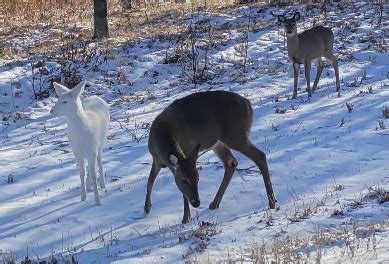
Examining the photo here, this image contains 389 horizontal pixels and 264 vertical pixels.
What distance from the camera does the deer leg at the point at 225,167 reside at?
741 centimetres

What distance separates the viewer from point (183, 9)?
2073 centimetres

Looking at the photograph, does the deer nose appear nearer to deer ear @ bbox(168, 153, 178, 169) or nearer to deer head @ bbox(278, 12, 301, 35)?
deer ear @ bbox(168, 153, 178, 169)

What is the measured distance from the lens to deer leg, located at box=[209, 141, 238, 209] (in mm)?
7414

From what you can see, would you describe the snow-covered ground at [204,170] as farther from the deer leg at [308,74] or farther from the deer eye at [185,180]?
the deer eye at [185,180]

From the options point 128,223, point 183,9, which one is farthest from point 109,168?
point 183,9

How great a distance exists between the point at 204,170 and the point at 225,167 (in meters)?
1.00

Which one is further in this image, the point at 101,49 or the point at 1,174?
the point at 101,49

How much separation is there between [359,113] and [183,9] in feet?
35.7

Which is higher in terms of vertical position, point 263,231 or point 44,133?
point 263,231

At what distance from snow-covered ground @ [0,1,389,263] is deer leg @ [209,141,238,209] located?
10cm

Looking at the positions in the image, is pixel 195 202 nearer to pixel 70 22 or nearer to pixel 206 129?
pixel 206 129

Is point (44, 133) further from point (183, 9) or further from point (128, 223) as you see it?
point (183, 9)

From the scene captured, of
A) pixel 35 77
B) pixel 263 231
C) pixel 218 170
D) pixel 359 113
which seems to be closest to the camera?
pixel 263 231

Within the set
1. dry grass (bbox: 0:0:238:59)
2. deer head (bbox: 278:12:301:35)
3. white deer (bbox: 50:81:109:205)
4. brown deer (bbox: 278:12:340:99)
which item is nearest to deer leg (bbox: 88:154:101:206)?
white deer (bbox: 50:81:109:205)
